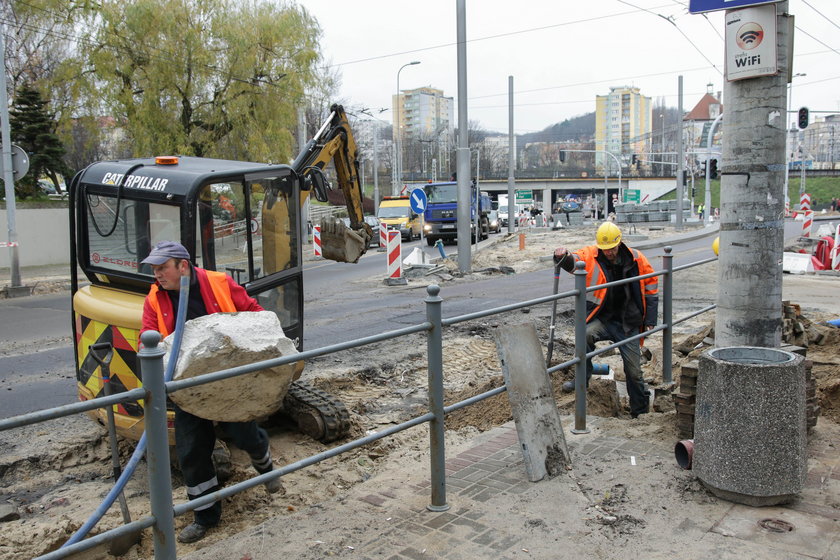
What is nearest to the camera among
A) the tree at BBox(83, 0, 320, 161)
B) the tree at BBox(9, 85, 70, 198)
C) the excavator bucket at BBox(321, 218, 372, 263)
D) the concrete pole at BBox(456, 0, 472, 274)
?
the excavator bucket at BBox(321, 218, 372, 263)

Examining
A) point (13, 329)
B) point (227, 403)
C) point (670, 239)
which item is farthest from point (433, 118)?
point (227, 403)

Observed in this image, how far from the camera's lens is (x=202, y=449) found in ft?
14.1

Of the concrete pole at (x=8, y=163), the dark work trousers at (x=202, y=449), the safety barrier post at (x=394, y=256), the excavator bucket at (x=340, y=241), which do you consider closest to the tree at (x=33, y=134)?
the concrete pole at (x=8, y=163)

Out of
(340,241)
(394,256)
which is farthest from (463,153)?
(340,241)

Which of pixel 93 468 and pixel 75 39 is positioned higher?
pixel 75 39

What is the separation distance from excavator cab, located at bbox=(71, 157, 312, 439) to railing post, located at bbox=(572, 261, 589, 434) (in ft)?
8.65

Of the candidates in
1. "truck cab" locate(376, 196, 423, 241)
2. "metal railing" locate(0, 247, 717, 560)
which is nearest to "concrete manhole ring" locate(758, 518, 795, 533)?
"metal railing" locate(0, 247, 717, 560)

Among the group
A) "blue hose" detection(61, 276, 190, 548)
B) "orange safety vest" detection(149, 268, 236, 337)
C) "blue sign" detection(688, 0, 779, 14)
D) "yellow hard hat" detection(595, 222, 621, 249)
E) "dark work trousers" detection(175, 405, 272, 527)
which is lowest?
"dark work trousers" detection(175, 405, 272, 527)

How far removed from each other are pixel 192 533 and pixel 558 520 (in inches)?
84.6

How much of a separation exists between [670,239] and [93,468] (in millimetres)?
28316

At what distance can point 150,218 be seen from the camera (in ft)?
18.3

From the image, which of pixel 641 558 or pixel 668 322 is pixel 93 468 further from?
pixel 668 322

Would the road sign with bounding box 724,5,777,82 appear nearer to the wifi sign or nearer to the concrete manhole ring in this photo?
the wifi sign

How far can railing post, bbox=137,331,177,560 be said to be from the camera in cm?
273
